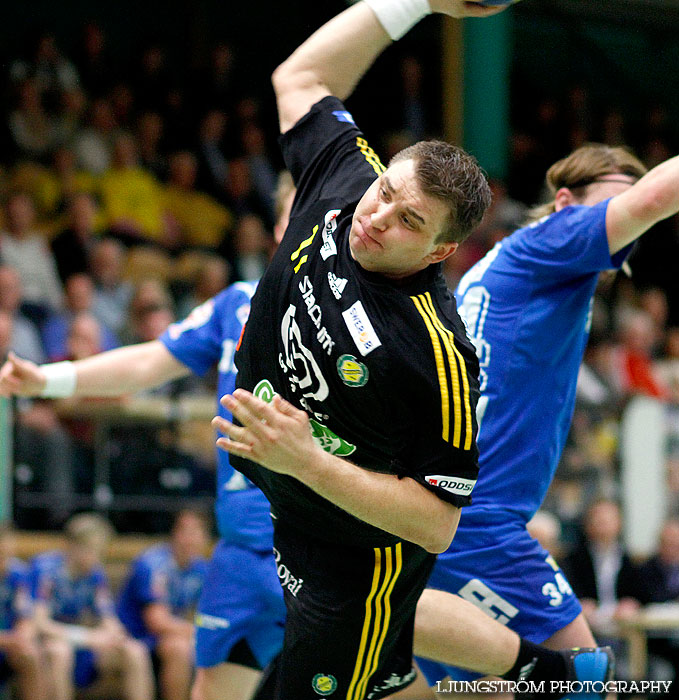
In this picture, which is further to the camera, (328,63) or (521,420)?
(521,420)

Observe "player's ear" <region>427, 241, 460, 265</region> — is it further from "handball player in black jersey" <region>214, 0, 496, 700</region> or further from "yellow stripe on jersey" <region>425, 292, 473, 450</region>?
"yellow stripe on jersey" <region>425, 292, 473, 450</region>

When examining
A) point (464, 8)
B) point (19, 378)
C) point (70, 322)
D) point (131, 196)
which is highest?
point (464, 8)

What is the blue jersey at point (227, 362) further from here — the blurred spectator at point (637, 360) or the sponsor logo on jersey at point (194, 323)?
the blurred spectator at point (637, 360)

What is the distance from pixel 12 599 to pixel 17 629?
0.19m

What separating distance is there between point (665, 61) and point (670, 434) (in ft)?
29.2

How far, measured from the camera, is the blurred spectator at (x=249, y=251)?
34.0 ft

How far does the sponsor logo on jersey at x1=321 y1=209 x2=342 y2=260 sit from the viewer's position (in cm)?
337

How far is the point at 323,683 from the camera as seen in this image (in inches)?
139

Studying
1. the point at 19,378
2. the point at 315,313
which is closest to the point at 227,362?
the point at 19,378

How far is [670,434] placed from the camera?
10031 mm

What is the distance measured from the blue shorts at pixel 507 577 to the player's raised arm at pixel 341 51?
5.19ft

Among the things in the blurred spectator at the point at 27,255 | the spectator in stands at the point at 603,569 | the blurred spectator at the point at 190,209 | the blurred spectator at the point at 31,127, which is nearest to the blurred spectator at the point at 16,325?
the blurred spectator at the point at 27,255

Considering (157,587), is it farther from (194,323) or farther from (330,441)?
(330,441)

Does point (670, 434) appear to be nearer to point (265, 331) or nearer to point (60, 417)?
point (60, 417)
